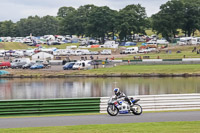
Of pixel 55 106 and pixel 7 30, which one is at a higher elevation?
pixel 7 30

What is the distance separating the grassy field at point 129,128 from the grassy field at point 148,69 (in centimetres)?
5224

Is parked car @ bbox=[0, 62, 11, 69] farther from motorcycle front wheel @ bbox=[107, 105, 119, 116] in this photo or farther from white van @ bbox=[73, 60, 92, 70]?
motorcycle front wheel @ bbox=[107, 105, 119, 116]

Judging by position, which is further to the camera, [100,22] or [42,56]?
[100,22]

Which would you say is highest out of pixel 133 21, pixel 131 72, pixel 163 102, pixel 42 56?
pixel 133 21

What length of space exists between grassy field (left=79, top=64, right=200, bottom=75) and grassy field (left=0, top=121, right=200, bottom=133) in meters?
52.2

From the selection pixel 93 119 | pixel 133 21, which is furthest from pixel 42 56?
pixel 93 119

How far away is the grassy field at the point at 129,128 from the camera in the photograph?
1897cm

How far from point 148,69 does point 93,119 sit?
53661mm

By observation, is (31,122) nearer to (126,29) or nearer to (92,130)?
(92,130)

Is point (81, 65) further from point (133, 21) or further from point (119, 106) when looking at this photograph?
point (133, 21)

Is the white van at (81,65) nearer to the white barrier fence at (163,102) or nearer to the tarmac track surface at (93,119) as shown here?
the white barrier fence at (163,102)

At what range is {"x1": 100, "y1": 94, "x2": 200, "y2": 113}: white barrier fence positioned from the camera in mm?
25234

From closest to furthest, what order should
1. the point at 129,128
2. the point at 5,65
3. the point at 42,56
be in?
the point at 129,128 < the point at 5,65 < the point at 42,56

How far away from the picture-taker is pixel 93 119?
22.7 metres
